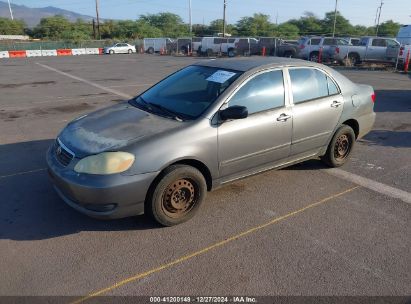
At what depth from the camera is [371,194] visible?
14.0 feet

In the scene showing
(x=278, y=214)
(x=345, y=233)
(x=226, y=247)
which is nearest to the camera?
(x=226, y=247)

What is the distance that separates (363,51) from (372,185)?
19962mm

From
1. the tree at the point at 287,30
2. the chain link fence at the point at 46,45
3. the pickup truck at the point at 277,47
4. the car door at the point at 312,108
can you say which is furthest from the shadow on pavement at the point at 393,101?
the tree at the point at 287,30

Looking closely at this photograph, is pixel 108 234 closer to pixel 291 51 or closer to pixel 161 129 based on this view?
pixel 161 129

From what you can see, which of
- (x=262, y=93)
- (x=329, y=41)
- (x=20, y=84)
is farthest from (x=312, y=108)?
(x=329, y=41)

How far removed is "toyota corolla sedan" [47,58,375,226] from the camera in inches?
126

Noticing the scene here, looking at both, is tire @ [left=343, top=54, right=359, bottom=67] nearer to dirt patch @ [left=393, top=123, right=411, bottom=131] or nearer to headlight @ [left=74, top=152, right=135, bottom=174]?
dirt patch @ [left=393, top=123, right=411, bottom=131]

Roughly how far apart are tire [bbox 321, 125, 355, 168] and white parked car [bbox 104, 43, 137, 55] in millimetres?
37554

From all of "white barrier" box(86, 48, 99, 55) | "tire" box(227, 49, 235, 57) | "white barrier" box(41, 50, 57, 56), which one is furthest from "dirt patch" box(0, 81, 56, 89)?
"white barrier" box(86, 48, 99, 55)

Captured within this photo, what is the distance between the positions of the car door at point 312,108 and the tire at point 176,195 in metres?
1.47

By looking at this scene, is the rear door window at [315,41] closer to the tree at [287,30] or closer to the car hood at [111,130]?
the car hood at [111,130]

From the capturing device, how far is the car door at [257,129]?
376 centimetres

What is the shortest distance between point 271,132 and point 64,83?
12.0 m

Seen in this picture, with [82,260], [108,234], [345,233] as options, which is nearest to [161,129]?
[108,234]
